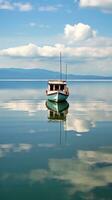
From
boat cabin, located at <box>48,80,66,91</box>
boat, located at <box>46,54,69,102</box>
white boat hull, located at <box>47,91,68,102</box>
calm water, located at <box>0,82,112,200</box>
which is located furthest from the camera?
boat cabin, located at <box>48,80,66,91</box>

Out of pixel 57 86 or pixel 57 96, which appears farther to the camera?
pixel 57 86

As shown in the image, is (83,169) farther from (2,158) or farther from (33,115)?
(33,115)

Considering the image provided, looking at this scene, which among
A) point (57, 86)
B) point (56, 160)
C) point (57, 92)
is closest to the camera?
point (56, 160)

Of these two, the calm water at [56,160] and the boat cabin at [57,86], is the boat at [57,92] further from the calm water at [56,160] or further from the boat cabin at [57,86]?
the calm water at [56,160]

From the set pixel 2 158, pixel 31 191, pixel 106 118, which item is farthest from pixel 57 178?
pixel 106 118

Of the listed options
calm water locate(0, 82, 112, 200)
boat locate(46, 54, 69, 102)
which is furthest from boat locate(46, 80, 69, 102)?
calm water locate(0, 82, 112, 200)

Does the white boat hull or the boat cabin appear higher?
the boat cabin

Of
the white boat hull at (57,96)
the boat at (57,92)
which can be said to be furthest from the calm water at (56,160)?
the boat at (57,92)

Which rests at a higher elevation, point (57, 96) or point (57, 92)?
point (57, 92)

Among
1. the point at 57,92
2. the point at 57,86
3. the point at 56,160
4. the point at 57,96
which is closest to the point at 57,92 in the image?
the point at 57,92

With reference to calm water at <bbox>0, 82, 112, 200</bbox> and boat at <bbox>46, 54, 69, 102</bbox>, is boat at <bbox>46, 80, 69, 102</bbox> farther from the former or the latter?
calm water at <bbox>0, 82, 112, 200</bbox>

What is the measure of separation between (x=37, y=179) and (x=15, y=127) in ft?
55.3

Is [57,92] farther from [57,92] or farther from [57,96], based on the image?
[57,96]

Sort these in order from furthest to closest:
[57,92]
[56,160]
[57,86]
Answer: [57,86] < [57,92] < [56,160]
